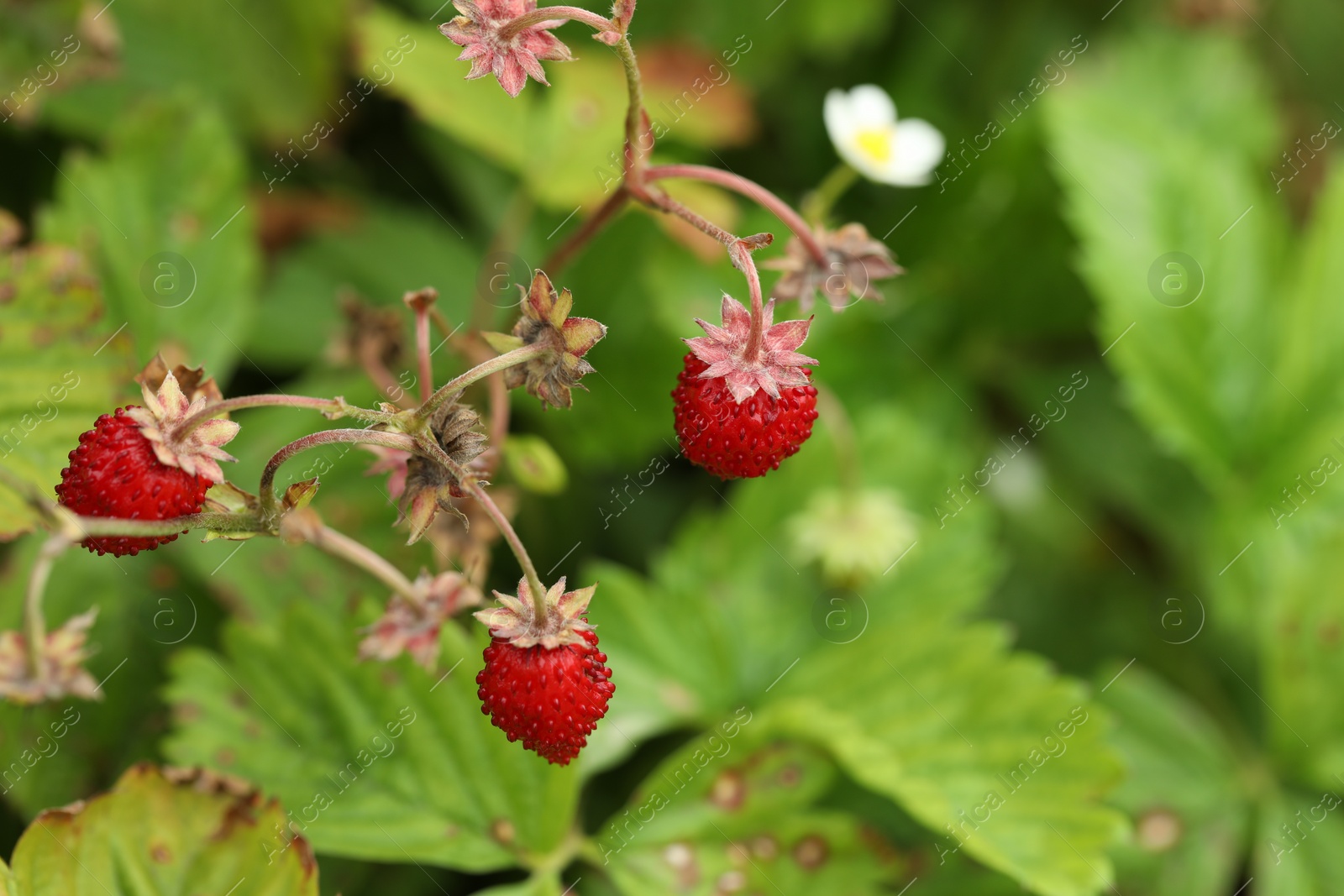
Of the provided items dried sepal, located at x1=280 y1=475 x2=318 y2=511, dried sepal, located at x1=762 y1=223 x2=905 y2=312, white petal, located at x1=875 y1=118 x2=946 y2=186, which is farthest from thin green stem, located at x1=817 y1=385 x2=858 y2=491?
dried sepal, located at x1=280 y1=475 x2=318 y2=511

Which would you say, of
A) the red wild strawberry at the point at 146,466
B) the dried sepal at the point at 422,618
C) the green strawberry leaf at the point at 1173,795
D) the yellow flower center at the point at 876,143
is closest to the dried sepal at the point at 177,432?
the red wild strawberry at the point at 146,466

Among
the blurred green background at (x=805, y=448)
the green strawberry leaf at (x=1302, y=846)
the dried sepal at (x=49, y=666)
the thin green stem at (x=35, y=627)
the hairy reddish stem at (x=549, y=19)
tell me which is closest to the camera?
the hairy reddish stem at (x=549, y=19)

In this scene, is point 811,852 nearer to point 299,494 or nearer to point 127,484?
point 299,494

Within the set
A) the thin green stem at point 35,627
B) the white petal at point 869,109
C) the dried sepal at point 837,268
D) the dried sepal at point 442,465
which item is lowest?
the thin green stem at point 35,627

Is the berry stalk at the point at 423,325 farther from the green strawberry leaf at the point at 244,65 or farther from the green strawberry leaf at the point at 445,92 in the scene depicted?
the green strawberry leaf at the point at 244,65

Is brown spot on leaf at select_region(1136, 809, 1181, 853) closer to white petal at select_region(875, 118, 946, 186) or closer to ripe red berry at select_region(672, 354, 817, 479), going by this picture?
white petal at select_region(875, 118, 946, 186)

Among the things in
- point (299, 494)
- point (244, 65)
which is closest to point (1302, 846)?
point (299, 494)
